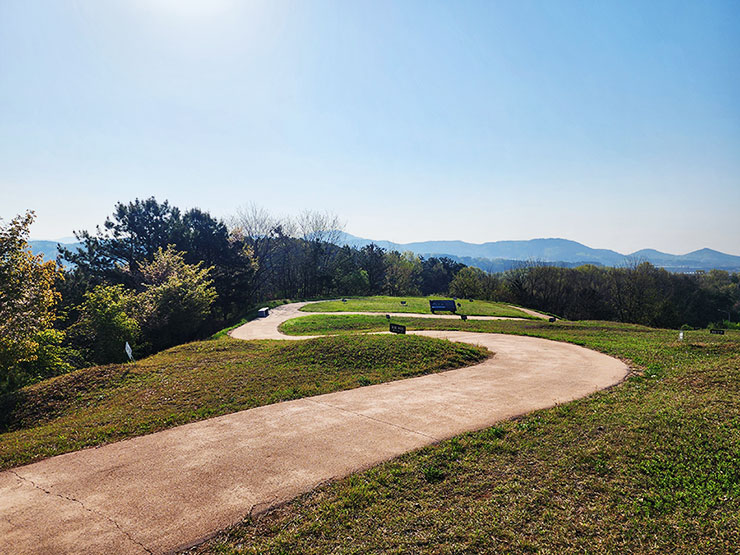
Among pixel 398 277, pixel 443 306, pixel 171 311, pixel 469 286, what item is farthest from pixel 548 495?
pixel 398 277

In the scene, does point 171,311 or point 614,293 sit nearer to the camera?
point 171,311

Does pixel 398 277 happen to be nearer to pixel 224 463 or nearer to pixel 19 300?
pixel 19 300

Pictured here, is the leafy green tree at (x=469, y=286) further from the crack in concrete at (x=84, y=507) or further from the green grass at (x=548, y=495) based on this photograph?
the crack in concrete at (x=84, y=507)

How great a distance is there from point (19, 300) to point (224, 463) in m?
9.94

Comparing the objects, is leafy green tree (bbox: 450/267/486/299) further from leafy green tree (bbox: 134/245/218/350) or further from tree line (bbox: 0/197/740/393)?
leafy green tree (bbox: 134/245/218/350)

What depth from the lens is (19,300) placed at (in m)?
11.1

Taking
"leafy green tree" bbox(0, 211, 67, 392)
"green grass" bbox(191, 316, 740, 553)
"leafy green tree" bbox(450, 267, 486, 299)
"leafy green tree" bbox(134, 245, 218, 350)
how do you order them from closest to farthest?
1. "green grass" bbox(191, 316, 740, 553)
2. "leafy green tree" bbox(0, 211, 67, 392)
3. "leafy green tree" bbox(134, 245, 218, 350)
4. "leafy green tree" bbox(450, 267, 486, 299)

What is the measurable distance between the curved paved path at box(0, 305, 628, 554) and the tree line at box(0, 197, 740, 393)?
7.31 meters

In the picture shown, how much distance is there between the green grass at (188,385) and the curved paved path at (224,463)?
696 millimetres

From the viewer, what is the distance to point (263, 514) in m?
4.38

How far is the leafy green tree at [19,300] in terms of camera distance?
35.2ft

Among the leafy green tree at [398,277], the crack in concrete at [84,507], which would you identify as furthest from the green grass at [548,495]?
the leafy green tree at [398,277]

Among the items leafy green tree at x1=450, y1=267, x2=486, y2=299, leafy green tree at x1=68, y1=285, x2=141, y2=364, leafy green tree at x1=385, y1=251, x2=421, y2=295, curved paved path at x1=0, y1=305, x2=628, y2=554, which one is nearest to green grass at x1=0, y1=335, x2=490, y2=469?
curved paved path at x1=0, y1=305, x2=628, y2=554

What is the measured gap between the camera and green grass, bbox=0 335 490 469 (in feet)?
23.9
